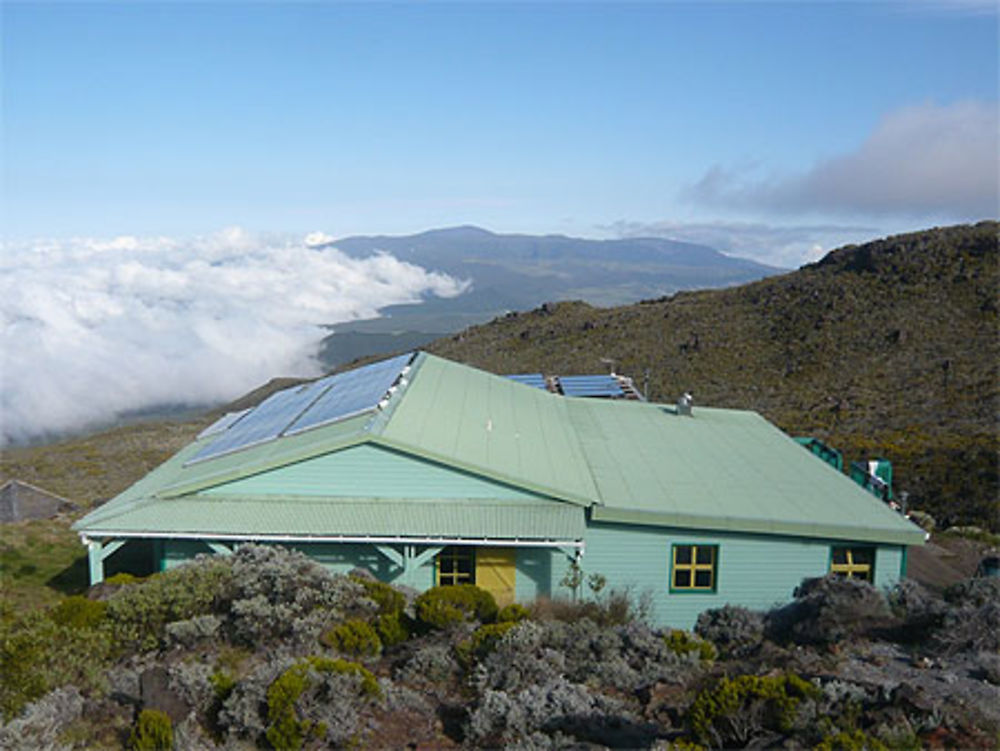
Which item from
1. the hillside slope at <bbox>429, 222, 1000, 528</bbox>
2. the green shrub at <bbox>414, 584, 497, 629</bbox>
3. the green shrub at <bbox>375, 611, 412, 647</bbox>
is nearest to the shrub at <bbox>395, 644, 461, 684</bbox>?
the green shrub at <bbox>375, 611, 412, 647</bbox>

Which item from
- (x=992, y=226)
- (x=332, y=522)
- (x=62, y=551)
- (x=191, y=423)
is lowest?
(x=191, y=423)

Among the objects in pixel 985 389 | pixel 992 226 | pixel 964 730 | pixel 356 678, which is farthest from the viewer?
pixel 992 226

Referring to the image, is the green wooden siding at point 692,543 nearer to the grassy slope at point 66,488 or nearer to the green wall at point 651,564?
the green wall at point 651,564

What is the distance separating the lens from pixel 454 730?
378 inches

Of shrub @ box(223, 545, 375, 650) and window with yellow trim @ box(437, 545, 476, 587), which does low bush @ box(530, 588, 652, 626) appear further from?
shrub @ box(223, 545, 375, 650)

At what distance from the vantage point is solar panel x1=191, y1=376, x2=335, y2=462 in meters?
17.3

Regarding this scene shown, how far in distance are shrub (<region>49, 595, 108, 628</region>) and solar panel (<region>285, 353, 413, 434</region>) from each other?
5.41 m

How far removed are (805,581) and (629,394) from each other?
13.6m

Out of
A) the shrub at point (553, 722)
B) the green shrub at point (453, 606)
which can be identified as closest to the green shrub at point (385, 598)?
the green shrub at point (453, 606)

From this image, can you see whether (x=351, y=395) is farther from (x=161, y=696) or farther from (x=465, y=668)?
(x=161, y=696)

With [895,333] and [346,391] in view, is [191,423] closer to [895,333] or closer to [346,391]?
[346,391]

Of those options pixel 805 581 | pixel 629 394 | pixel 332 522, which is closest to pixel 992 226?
pixel 629 394

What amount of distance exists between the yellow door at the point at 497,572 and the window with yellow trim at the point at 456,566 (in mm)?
145

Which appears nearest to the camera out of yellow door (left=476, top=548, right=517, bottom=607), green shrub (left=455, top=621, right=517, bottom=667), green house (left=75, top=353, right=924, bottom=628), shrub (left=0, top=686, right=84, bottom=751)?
shrub (left=0, top=686, right=84, bottom=751)
